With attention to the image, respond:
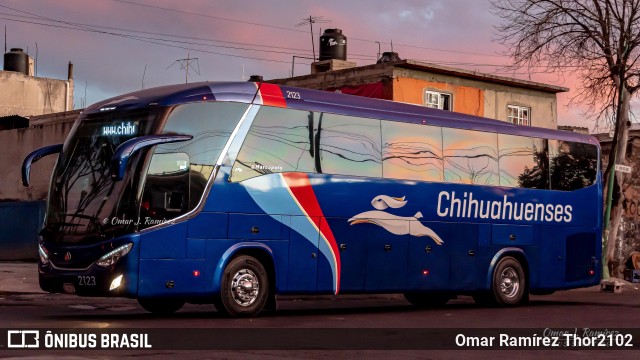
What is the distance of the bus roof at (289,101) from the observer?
16078mm

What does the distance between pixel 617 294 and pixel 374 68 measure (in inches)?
461

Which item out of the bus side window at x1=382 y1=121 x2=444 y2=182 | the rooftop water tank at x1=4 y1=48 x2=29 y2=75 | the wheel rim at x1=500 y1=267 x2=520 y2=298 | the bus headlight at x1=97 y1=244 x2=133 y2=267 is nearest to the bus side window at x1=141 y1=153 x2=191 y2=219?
the bus headlight at x1=97 y1=244 x2=133 y2=267

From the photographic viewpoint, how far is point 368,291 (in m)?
18.6

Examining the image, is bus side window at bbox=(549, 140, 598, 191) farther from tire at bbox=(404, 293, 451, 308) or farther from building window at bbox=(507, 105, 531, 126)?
building window at bbox=(507, 105, 531, 126)

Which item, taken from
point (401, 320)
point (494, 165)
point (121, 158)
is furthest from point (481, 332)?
point (494, 165)

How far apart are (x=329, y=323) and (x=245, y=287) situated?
1.42 m

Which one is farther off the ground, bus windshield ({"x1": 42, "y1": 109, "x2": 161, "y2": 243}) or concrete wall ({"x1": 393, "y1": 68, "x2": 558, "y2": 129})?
concrete wall ({"x1": 393, "y1": 68, "x2": 558, "y2": 129})

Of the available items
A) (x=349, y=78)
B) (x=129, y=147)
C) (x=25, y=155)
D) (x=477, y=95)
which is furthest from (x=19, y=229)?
(x=129, y=147)

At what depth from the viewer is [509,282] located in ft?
70.6

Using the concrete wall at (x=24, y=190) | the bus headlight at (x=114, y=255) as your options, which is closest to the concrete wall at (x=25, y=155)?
the concrete wall at (x=24, y=190)

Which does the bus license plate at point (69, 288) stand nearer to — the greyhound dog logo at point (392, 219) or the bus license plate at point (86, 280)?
the bus license plate at point (86, 280)

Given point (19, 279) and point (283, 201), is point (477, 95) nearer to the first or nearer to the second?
point (19, 279)

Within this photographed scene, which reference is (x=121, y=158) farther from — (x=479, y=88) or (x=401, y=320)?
(x=479, y=88)

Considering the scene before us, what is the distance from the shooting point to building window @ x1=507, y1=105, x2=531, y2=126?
4028cm
